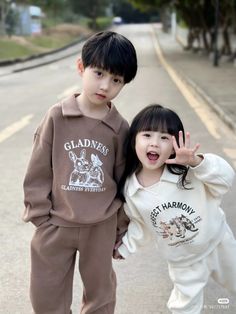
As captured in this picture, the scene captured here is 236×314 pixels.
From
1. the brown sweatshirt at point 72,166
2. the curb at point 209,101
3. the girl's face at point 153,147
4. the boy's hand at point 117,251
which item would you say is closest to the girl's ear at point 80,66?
the brown sweatshirt at point 72,166

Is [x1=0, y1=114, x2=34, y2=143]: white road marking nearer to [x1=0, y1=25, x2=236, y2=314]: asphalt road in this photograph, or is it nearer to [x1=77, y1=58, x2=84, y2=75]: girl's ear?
[x1=0, y1=25, x2=236, y2=314]: asphalt road

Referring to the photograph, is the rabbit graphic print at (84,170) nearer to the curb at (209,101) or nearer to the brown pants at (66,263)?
the brown pants at (66,263)

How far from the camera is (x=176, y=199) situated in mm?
2328

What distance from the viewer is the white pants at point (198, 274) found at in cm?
246

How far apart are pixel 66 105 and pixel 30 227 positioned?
2.36 meters

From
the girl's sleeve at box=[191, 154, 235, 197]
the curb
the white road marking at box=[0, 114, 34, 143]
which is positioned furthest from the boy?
the curb

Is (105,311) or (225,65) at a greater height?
(105,311)

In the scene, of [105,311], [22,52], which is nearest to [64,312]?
[105,311]

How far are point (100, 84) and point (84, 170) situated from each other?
35 cm

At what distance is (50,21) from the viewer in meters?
60.8

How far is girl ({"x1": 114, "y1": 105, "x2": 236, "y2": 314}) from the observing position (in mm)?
2279

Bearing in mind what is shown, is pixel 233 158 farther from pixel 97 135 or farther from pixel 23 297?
pixel 97 135

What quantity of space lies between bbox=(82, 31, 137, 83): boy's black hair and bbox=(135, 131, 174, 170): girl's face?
27cm

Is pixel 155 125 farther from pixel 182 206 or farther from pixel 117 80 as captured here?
pixel 182 206
